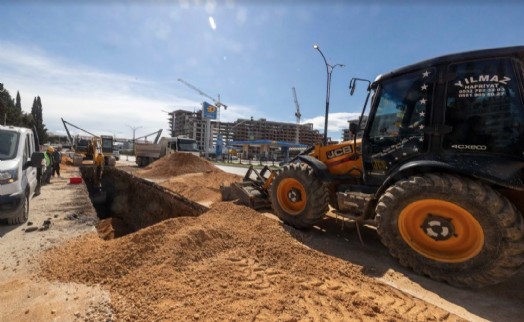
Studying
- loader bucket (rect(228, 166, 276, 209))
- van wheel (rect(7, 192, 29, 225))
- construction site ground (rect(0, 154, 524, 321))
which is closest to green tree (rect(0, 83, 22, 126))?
van wheel (rect(7, 192, 29, 225))

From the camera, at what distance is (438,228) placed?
3.60 meters

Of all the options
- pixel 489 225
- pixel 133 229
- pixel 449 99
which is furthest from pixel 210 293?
pixel 133 229

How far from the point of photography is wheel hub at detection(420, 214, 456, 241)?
3.52m

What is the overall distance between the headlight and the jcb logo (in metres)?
6.11

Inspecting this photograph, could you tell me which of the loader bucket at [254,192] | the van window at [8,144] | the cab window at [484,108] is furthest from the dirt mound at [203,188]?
the cab window at [484,108]

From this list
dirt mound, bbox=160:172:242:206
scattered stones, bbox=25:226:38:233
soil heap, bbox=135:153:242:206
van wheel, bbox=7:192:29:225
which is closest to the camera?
scattered stones, bbox=25:226:38:233

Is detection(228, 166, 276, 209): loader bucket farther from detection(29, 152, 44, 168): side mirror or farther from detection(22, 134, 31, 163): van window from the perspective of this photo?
detection(22, 134, 31, 163): van window

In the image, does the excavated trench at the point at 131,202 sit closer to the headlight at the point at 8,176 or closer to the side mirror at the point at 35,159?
the side mirror at the point at 35,159

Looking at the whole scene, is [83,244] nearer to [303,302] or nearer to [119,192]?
[303,302]

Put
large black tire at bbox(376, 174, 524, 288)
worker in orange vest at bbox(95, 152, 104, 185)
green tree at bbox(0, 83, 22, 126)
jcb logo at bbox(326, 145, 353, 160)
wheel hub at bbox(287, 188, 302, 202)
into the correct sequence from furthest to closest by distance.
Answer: green tree at bbox(0, 83, 22, 126), worker in orange vest at bbox(95, 152, 104, 185), wheel hub at bbox(287, 188, 302, 202), jcb logo at bbox(326, 145, 353, 160), large black tire at bbox(376, 174, 524, 288)

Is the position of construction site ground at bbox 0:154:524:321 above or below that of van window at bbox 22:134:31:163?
below

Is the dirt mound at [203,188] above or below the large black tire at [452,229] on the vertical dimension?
below

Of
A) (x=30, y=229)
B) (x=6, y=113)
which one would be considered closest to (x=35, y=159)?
(x=30, y=229)

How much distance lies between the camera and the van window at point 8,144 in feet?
17.9
